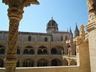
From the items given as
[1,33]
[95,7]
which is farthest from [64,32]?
[95,7]

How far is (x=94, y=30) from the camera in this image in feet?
9.89

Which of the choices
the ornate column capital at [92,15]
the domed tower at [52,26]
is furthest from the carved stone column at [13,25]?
the domed tower at [52,26]

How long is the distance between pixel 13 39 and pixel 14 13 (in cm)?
94

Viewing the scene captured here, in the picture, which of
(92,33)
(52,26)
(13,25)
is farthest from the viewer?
(52,26)

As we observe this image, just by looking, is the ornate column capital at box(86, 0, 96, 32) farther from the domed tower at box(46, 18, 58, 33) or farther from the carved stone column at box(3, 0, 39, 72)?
the domed tower at box(46, 18, 58, 33)

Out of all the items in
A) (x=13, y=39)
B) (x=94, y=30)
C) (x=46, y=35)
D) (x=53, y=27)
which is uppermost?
(x=53, y=27)

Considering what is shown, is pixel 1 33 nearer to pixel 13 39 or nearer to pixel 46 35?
pixel 46 35

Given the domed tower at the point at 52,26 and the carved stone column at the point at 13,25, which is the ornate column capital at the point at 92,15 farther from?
the domed tower at the point at 52,26

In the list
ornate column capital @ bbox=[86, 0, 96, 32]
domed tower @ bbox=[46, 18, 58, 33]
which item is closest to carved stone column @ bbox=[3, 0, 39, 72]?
ornate column capital @ bbox=[86, 0, 96, 32]

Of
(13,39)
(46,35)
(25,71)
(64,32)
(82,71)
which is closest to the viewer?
(13,39)

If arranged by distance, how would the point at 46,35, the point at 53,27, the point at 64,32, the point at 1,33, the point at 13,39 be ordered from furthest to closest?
the point at 53,27
the point at 64,32
the point at 46,35
the point at 1,33
the point at 13,39

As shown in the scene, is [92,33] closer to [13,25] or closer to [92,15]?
[92,15]

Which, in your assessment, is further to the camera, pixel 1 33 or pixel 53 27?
pixel 53 27

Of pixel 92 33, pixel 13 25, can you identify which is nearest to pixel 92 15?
pixel 92 33
